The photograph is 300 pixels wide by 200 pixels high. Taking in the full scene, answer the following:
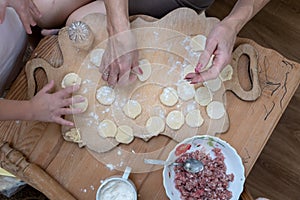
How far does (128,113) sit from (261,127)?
0.30 meters

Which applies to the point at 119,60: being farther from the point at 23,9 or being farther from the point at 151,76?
the point at 23,9

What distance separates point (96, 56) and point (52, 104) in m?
0.16

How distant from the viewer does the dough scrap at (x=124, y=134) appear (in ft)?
3.10

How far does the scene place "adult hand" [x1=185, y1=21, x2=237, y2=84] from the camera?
3.00 ft

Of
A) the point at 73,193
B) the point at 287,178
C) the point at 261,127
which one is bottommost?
the point at 287,178

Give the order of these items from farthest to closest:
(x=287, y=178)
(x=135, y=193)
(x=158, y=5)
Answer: (x=287, y=178)
(x=158, y=5)
(x=135, y=193)

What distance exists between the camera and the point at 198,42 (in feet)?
3.28

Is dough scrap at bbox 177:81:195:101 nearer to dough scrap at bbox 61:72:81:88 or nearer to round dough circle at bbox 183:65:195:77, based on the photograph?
round dough circle at bbox 183:65:195:77

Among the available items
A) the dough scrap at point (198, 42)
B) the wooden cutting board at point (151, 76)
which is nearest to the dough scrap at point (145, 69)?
the wooden cutting board at point (151, 76)

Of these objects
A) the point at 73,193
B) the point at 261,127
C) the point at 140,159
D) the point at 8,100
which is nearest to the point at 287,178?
the point at 261,127

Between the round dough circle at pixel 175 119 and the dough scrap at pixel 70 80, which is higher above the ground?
the dough scrap at pixel 70 80

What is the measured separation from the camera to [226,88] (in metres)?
0.97

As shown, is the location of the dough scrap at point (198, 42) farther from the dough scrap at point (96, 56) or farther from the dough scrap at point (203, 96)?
the dough scrap at point (96, 56)

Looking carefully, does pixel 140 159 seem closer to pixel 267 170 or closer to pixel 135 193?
pixel 135 193
